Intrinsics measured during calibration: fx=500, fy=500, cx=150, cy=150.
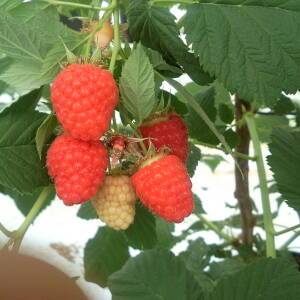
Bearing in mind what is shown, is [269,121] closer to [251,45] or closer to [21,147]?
[251,45]

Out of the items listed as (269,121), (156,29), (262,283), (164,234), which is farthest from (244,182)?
(156,29)

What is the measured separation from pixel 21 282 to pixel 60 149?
0.44m

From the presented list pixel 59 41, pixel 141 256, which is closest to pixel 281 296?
pixel 141 256

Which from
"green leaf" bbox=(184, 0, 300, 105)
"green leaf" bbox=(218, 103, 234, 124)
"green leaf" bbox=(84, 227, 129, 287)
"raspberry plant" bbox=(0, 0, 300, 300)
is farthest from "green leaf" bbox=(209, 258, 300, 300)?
"green leaf" bbox=(84, 227, 129, 287)

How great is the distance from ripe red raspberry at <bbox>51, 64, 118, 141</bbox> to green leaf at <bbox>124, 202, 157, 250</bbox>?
321 millimetres

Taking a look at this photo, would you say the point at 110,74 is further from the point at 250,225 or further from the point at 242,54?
the point at 250,225

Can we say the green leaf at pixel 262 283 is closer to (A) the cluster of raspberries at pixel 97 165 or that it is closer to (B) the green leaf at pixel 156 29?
(A) the cluster of raspberries at pixel 97 165

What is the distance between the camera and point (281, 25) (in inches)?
25.6

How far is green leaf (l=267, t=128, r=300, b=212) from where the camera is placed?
0.86m

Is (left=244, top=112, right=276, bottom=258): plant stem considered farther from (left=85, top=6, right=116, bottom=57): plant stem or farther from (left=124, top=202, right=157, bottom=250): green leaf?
(left=85, top=6, right=116, bottom=57): plant stem

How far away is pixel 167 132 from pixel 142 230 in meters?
0.32

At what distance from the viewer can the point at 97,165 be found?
22.9 inches

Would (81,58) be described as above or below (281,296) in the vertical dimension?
above

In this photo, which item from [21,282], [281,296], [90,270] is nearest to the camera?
[21,282]
